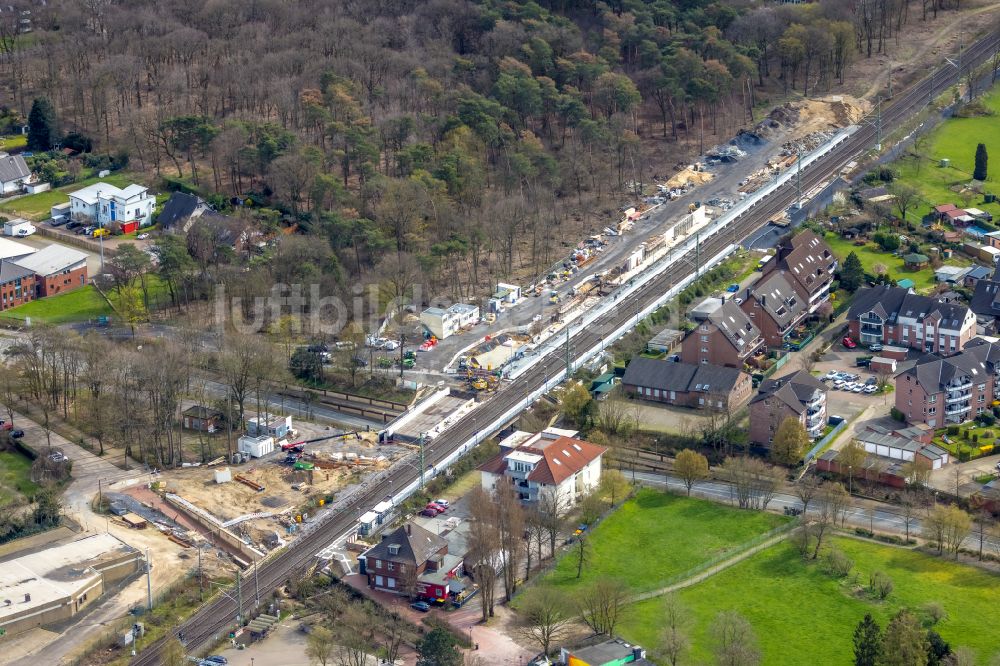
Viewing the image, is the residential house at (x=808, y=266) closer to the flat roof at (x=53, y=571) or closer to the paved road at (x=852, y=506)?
the paved road at (x=852, y=506)

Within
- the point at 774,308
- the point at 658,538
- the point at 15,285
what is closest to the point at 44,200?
the point at 15,285

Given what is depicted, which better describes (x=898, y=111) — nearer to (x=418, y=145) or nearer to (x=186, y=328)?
(x=418, y=145)

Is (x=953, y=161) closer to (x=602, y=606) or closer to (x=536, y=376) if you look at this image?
(x=536, y=376)

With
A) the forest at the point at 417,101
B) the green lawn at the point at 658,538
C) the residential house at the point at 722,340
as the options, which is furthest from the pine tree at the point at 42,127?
the green lawn at the point at 658,538

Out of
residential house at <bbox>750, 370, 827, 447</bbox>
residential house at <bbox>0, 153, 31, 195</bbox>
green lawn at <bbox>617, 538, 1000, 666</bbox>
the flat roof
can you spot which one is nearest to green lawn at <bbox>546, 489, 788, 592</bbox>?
green lawn at <bbox>617, 538, 1000, 666</bbox>

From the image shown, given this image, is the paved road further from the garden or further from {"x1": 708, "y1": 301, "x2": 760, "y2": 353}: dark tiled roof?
{"x1": 708, "y1": 301, "x2": 760, "y2": 353}: dark tiled roof
